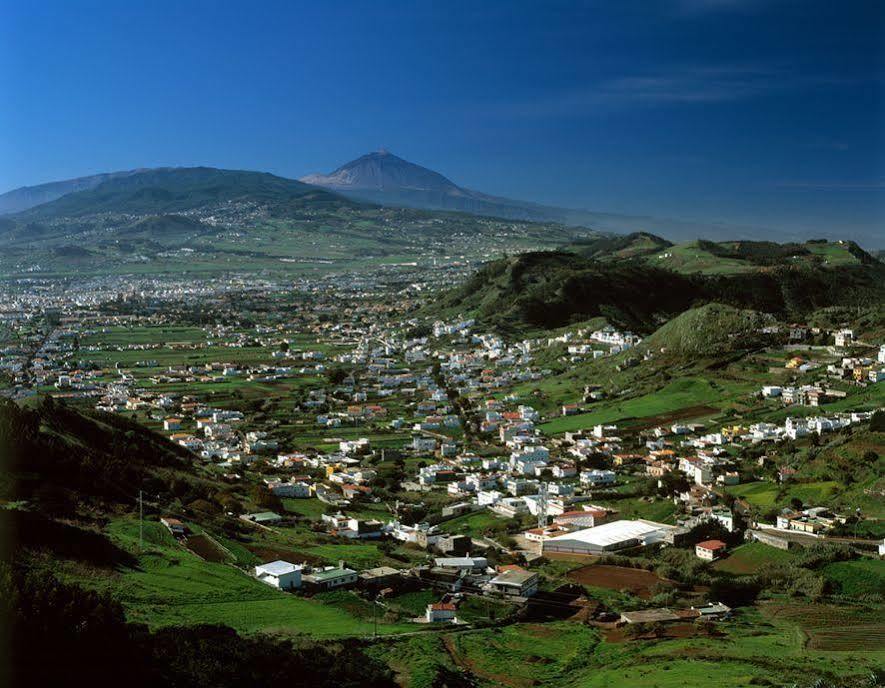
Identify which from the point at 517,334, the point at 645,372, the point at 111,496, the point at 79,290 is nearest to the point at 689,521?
the point at 111,496

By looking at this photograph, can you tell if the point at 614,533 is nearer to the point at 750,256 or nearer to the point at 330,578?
the point at 330,578

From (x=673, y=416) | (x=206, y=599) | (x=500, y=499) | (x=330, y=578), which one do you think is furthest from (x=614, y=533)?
(x=673, y=416)

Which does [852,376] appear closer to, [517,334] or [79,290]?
[517,334]

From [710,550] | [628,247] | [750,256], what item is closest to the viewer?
[710,550]

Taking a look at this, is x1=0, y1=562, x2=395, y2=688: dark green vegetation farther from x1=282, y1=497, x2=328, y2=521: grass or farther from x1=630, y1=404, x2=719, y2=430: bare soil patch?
x1=630, y1=404, x2=719, y2=430: bare soil patch

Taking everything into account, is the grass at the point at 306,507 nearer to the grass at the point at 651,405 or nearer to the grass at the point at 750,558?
the grass at the point at 750,558
